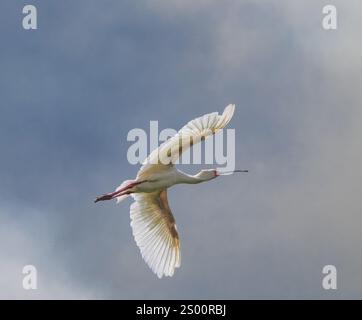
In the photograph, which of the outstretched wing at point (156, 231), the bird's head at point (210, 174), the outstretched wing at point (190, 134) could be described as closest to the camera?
the outstretched wing at point (190, 134)

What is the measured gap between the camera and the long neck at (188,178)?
25766 millimetres

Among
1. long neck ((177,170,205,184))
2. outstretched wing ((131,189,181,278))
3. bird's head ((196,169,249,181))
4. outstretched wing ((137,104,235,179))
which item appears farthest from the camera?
outstretched wing ((131,189,181,278))

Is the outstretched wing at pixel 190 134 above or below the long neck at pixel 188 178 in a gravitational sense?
above

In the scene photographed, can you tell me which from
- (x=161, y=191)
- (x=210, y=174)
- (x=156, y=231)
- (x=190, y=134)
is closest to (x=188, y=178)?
(x=210, y=174)

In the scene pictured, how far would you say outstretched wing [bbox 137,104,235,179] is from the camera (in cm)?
2439

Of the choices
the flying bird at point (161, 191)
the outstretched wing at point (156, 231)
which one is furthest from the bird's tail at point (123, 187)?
the outstretched wing at point (156, 231)

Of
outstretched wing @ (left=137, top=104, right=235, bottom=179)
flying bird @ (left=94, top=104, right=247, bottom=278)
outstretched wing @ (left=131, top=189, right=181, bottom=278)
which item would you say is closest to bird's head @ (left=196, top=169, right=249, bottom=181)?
flying bird @ (left=94, top=104, right=247, bottom=278)

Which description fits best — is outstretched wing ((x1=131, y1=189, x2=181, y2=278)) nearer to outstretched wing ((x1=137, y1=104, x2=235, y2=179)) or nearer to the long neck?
the long neck

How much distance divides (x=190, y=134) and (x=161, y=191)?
9.75 feet

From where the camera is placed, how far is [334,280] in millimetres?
25906

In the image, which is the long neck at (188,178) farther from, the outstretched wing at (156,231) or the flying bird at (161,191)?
the outstretched wing at (156,231)
